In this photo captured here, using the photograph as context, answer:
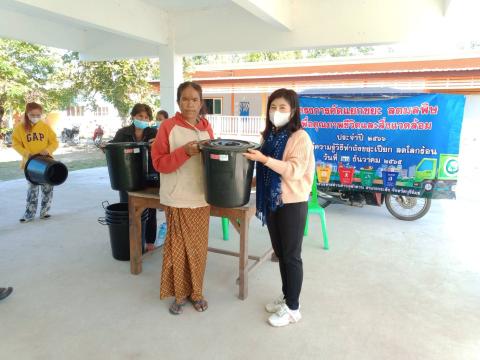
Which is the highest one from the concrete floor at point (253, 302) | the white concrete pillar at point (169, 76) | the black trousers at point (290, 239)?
the white concrete pillar at point (169, 76)

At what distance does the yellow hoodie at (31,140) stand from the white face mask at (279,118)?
3.36 m

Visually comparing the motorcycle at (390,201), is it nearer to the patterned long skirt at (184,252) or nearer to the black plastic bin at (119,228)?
the black plastic bin at (119,228)

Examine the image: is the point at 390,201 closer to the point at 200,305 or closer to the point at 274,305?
the point at 274,305

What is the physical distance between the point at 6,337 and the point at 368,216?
4.23m

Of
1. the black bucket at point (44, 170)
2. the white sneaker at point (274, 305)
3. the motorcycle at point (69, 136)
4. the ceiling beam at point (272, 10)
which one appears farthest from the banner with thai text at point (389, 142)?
the motorcycle at point (69, 136)

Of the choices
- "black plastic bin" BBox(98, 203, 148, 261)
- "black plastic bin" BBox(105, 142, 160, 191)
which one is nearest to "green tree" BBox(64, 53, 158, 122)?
"black plastic bin" BBox(98, 203, 148, 261)

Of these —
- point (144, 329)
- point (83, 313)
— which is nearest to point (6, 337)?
point (83, 313)

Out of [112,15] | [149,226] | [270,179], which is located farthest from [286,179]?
[112,15]

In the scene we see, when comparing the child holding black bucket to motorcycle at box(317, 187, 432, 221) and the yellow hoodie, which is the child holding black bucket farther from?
motorcycle at box(317, 187, 432, 221)

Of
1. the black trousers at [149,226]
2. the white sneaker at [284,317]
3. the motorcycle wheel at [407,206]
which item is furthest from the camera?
the motorcycle wheel at [407,206]

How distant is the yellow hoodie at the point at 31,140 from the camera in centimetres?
428

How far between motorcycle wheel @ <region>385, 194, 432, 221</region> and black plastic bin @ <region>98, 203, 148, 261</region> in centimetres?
327

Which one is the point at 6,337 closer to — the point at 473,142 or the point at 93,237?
the point at 93,237

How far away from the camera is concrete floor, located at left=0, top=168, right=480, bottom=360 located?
2.18 meters
